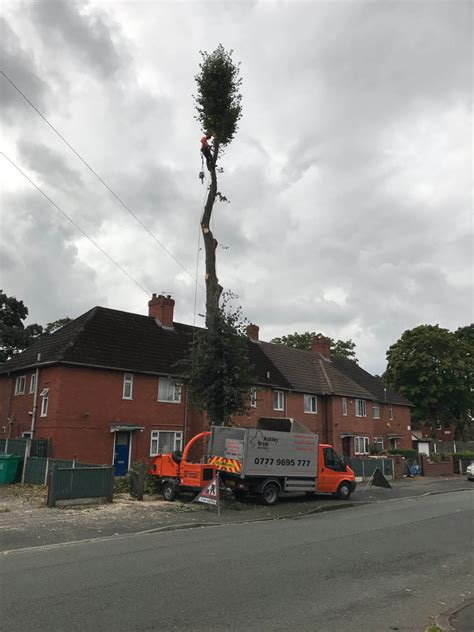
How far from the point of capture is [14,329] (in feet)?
144

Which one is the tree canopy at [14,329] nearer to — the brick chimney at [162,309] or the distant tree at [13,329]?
the distant tree at [13,329]

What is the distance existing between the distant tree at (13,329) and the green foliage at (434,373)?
3550cm

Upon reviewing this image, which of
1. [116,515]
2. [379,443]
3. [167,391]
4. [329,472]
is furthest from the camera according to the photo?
[379,443]

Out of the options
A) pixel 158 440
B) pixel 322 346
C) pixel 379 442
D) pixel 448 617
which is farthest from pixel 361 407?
pixel 448 617

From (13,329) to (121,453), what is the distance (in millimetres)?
23832

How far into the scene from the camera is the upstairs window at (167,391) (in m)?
27.0

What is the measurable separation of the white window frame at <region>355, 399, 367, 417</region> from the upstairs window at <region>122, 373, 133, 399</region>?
63.6 ft

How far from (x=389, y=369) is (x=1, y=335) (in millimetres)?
37625

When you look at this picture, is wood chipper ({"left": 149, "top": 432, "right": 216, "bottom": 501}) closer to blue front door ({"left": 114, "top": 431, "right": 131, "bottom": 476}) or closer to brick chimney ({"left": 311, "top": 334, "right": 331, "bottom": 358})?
blue front door ({"left": 114, "top": 431, "right": 131, "bottom": 476})

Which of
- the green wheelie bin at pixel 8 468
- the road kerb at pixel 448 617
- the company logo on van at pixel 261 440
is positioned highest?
the company logo on van at pixel 261 440

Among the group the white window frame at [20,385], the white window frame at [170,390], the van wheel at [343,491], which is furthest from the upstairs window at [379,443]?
the white window frame at [20,385]

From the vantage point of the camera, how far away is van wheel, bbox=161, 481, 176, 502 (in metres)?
18.0

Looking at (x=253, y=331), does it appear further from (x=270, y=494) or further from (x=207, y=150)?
(x=270, y=494)

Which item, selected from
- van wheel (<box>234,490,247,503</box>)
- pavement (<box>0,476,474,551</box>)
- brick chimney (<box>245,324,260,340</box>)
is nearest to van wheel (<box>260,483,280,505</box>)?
pavement (<box>0,476,474,551</box>)
